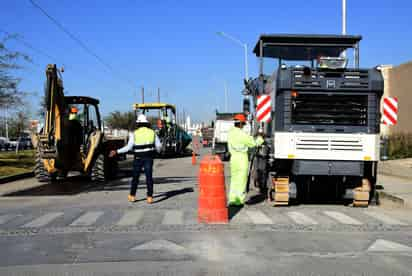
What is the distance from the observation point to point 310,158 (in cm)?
970

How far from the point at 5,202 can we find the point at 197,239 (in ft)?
19.5

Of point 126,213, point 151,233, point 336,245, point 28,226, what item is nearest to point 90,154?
point 126,213

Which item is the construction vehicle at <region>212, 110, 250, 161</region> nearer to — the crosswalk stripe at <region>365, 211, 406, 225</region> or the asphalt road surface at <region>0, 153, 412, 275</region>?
the asphalt road surface at <region>0, 153, 412, 275</region>

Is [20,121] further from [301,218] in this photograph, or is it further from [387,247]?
[387,247]

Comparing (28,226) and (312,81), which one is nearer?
(28,226)

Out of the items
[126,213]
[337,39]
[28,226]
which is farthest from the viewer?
[337,39]

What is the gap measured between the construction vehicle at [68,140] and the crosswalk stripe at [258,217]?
21.5 ft

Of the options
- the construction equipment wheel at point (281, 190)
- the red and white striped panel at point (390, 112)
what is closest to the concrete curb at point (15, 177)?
the construction equipment wheel at point (281, 190)

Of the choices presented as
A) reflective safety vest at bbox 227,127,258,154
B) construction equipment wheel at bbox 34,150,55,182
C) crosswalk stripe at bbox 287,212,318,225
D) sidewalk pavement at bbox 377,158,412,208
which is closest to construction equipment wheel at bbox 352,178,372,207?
sidewalk pavement at bbox 377,158,412,208

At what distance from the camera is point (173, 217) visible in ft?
28.8

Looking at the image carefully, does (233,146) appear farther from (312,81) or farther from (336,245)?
(336,245)

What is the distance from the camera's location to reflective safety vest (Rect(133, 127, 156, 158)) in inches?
417

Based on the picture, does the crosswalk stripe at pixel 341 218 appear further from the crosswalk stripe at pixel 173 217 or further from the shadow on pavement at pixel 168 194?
Result: the shadow on pavement at pixel 168 194

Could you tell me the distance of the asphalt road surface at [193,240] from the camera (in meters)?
5.66
